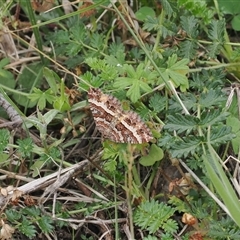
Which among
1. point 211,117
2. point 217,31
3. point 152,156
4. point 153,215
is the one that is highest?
point 217,31

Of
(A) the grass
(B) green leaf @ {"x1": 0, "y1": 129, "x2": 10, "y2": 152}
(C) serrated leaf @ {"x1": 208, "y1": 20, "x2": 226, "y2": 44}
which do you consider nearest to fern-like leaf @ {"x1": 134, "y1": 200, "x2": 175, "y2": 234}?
(A) the grass

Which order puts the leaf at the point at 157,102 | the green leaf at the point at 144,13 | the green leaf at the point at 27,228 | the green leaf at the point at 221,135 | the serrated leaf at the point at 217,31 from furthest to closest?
the green leaf at the point at 144,13 → the serrated leaf at the point at 217,31 → the leaf at the point at 157,102 → the green leaf at the point at 27,228 → the green leaf at the point at 221,135

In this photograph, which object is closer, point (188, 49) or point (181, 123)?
point (181, 123)

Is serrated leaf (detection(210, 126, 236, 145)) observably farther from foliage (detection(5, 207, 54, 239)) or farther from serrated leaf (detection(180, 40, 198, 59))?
foliage (detection(5, 207, 54, 239))

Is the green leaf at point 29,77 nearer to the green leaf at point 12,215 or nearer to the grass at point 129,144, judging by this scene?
the grass at point 129,144

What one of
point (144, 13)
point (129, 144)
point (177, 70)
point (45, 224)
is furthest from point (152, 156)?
point (144, 13)

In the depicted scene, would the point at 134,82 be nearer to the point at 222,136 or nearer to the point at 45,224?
the point at 222,136

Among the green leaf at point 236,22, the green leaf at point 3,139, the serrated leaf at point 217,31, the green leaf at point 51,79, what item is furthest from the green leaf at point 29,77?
the green leaf at point 236,22
